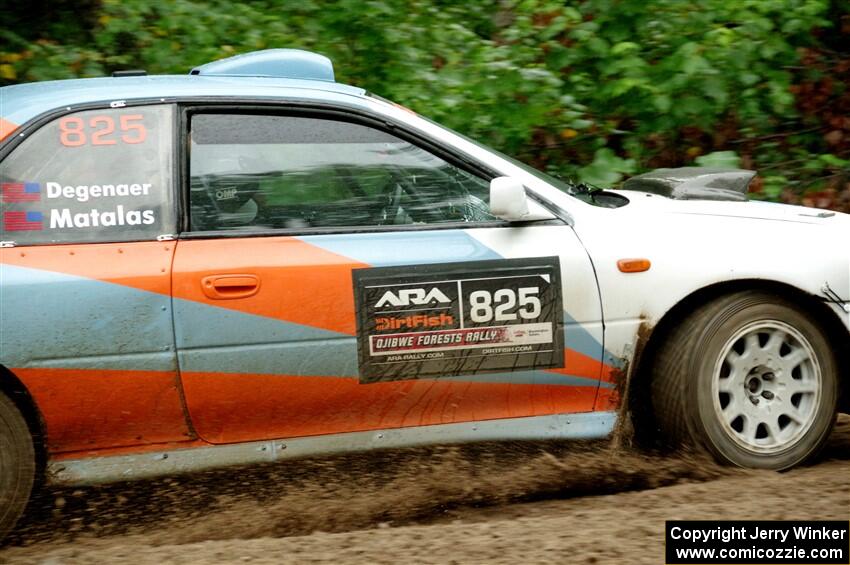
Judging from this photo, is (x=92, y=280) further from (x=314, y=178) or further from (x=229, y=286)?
(x=314, y=178)

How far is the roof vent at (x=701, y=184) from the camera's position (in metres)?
4.65

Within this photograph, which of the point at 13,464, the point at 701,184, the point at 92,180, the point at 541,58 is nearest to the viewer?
the point at 13,464

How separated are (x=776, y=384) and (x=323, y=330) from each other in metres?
1.88

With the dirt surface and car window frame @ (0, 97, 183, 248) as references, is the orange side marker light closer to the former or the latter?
the dirt surface

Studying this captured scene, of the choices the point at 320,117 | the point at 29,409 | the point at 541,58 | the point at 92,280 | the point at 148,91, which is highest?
the point at 541,58

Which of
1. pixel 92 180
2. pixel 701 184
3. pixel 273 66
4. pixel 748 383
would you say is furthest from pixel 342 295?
pixel 701 184

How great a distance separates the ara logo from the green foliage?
11.6ft

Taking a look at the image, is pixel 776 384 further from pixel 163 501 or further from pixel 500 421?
pixel 163 501

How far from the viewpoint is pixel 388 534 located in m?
3.66

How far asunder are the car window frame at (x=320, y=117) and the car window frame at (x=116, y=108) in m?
0.02

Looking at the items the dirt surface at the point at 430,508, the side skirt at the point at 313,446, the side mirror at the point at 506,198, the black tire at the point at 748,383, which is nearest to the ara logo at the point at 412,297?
the side mirror at the point at 506,198

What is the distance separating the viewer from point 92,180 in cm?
392

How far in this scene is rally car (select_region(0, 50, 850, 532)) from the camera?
3854 mm

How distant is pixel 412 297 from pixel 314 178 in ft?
2.04
